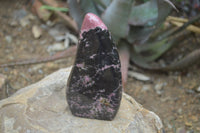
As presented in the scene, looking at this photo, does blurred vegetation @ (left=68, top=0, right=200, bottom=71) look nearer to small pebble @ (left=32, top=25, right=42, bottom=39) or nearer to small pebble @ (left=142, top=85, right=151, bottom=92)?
small pebble @ (left=142, top=85, right=151, bottom=92)

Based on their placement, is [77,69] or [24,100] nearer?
[77,69]

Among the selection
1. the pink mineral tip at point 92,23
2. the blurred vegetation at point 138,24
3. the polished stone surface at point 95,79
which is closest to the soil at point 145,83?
the blurred vegetation at point 138,24

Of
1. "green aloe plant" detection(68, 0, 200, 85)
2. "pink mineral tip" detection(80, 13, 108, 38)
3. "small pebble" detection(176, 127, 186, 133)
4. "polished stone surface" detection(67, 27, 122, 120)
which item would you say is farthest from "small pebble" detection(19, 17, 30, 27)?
"small pebble" detection(176, 127, 186, 133)

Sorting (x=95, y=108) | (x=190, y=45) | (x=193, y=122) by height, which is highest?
(x=95, y=108)

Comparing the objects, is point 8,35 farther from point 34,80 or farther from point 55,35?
point 34,80

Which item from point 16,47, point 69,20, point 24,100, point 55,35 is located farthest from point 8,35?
point 24,100
